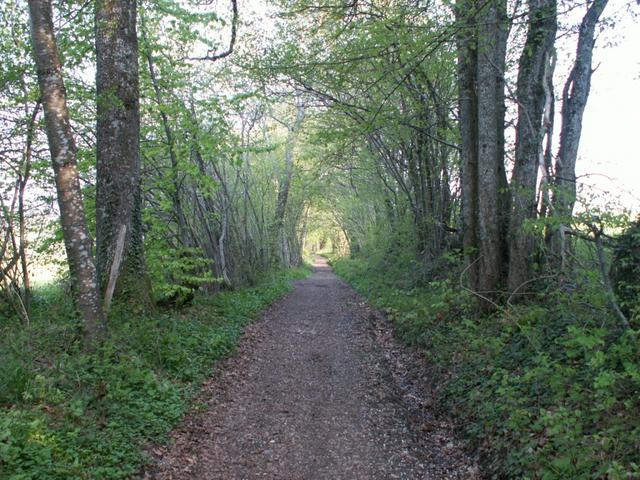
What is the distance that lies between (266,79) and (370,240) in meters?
13.6

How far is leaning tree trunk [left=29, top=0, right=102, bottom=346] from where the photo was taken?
464 cm

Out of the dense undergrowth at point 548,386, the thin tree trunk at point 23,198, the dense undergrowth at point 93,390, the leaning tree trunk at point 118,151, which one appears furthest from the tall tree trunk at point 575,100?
the thin tree trunk at point 23,198

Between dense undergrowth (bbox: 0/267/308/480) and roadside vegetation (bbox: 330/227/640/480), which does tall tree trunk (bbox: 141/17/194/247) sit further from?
roadside vegetation (bbox: 330/227/640/480)

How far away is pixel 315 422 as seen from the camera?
4742 millimetres

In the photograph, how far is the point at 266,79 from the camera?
9.87 metres

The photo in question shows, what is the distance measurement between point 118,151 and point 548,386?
6358mm

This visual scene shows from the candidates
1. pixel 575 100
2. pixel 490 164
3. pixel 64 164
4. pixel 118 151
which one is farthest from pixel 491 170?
pixel 64 164

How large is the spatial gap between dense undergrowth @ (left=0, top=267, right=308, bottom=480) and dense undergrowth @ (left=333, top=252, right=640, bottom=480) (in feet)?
10.2

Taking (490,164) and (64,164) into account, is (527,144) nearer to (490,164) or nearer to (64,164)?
(490,164)

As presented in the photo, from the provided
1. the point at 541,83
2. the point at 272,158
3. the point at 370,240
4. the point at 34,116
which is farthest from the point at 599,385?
the point at 370,240

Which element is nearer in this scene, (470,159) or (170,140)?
(470,159)

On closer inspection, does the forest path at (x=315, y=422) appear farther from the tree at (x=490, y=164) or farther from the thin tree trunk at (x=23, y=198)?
the thin tree trunk at (x=23, y=198)

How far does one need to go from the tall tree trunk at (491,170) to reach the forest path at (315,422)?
1897 mm

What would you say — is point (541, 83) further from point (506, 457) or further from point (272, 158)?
point (272, 158)
